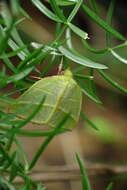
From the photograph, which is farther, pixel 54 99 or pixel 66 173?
pixel 66 173

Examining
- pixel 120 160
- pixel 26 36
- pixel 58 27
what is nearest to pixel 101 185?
pixel 120 160

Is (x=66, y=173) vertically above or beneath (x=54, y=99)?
beneath

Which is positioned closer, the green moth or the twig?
the green moth

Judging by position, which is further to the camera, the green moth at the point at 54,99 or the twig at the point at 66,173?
the twig at the point at 66,173

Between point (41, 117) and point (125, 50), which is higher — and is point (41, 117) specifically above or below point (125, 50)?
above

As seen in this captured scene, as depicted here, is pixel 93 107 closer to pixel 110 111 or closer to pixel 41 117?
pixel 110 111

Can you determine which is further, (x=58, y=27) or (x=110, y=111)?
(x=110, y=111)

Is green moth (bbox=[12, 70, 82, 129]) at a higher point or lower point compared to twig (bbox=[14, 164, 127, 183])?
higher

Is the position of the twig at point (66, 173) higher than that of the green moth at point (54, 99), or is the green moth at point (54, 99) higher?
the green moth at point (54, 99)
